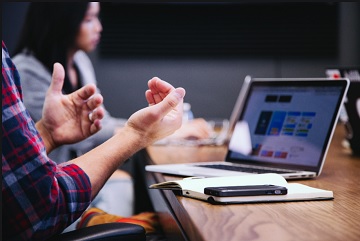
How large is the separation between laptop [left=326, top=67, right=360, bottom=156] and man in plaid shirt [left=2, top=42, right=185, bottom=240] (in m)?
0.74

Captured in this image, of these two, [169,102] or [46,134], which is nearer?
[169,102]

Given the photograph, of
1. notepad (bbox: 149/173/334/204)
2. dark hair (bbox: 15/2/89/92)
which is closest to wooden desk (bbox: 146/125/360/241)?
notepad (bbox: 149/173/334/204)

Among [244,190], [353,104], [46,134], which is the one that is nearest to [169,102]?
[244,190]

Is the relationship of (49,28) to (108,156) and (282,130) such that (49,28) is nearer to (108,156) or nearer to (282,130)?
(282,130)

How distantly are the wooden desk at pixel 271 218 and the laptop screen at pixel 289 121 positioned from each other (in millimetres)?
142

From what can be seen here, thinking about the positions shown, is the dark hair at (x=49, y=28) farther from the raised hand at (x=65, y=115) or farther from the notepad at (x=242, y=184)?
the notepad at (x=242, y=184)

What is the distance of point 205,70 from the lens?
15.2 ft

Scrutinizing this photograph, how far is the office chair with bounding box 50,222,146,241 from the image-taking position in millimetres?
1054

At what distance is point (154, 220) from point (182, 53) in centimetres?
308

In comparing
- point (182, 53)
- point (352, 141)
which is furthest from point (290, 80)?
point (182, 53)

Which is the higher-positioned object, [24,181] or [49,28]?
[49,28]

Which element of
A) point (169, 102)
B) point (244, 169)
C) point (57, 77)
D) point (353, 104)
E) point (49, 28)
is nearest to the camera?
point (169, 102)

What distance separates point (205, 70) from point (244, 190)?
361 cm

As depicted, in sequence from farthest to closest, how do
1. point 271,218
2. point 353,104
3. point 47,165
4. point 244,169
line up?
1. point 353,104
2. point 244,169
3. point 47,165
4. point 271,218
